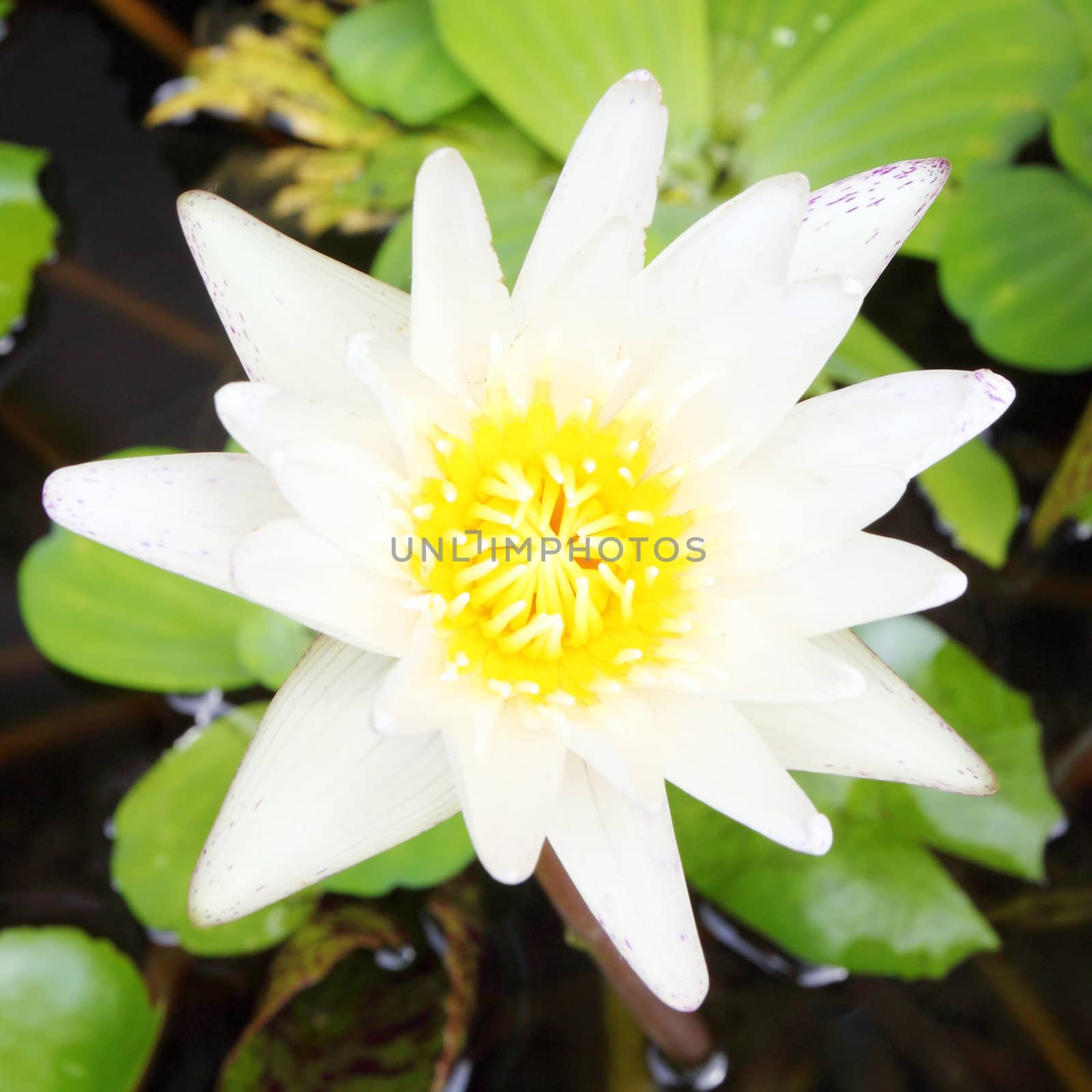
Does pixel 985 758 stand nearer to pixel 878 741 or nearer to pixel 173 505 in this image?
pixel 878 741

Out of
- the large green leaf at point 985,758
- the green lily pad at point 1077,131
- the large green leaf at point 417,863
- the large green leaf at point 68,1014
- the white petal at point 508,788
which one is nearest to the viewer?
the white petal at point 508,788

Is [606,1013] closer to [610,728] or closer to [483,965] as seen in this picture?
[483,965]

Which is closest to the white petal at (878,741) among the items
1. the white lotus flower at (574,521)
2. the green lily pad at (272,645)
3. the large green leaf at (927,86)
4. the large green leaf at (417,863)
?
the white lotus flower at (574,521)

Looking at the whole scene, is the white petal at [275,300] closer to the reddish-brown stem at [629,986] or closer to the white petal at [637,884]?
the white petal at [637,884]

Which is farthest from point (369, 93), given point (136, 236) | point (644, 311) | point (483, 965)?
point (483, 965)

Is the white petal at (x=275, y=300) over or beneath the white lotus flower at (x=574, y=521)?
over

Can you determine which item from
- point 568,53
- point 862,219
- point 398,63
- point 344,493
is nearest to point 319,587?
point 344,493
